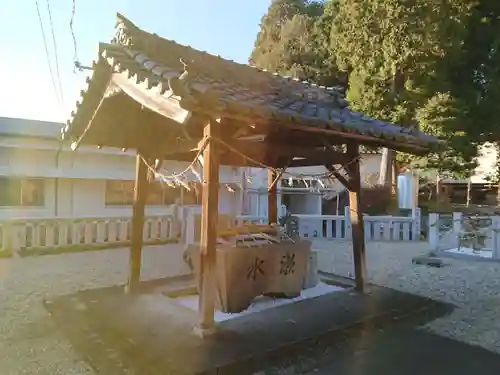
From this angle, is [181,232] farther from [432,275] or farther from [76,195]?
[432,275]

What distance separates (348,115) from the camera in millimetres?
5309

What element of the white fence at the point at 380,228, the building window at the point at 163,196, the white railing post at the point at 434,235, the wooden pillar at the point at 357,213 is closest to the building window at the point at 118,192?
the building window at the point at 163,196

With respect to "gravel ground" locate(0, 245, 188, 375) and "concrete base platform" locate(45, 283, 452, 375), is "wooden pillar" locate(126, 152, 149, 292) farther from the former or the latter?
"gravel ground" locate(0, 245, 188, 375)

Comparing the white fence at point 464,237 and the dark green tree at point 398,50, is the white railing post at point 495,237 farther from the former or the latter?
the dark green tree at point 398,50

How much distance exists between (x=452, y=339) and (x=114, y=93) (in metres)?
4.70

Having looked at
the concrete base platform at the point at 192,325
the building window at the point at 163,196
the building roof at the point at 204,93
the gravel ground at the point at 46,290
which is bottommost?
the gravel ground at the point at 46,290

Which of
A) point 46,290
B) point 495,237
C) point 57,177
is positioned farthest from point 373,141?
point 57,177

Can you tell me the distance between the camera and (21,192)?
38.5 ft

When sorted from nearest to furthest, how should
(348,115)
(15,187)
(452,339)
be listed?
1. (452,339)
2. (348,115)
3. (15,187)

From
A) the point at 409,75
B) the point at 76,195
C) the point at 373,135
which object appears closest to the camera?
the point at 373,135

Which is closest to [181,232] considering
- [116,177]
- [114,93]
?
[116,177]

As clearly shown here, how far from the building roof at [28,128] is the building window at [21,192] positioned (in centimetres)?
139

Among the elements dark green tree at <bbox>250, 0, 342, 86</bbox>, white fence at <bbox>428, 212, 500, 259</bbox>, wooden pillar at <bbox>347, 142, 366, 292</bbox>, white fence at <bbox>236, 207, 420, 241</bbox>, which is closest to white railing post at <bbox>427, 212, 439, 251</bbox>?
white fence at <bbox>428, 212, 500, 259</bbox>

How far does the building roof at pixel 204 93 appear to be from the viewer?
361 cm
